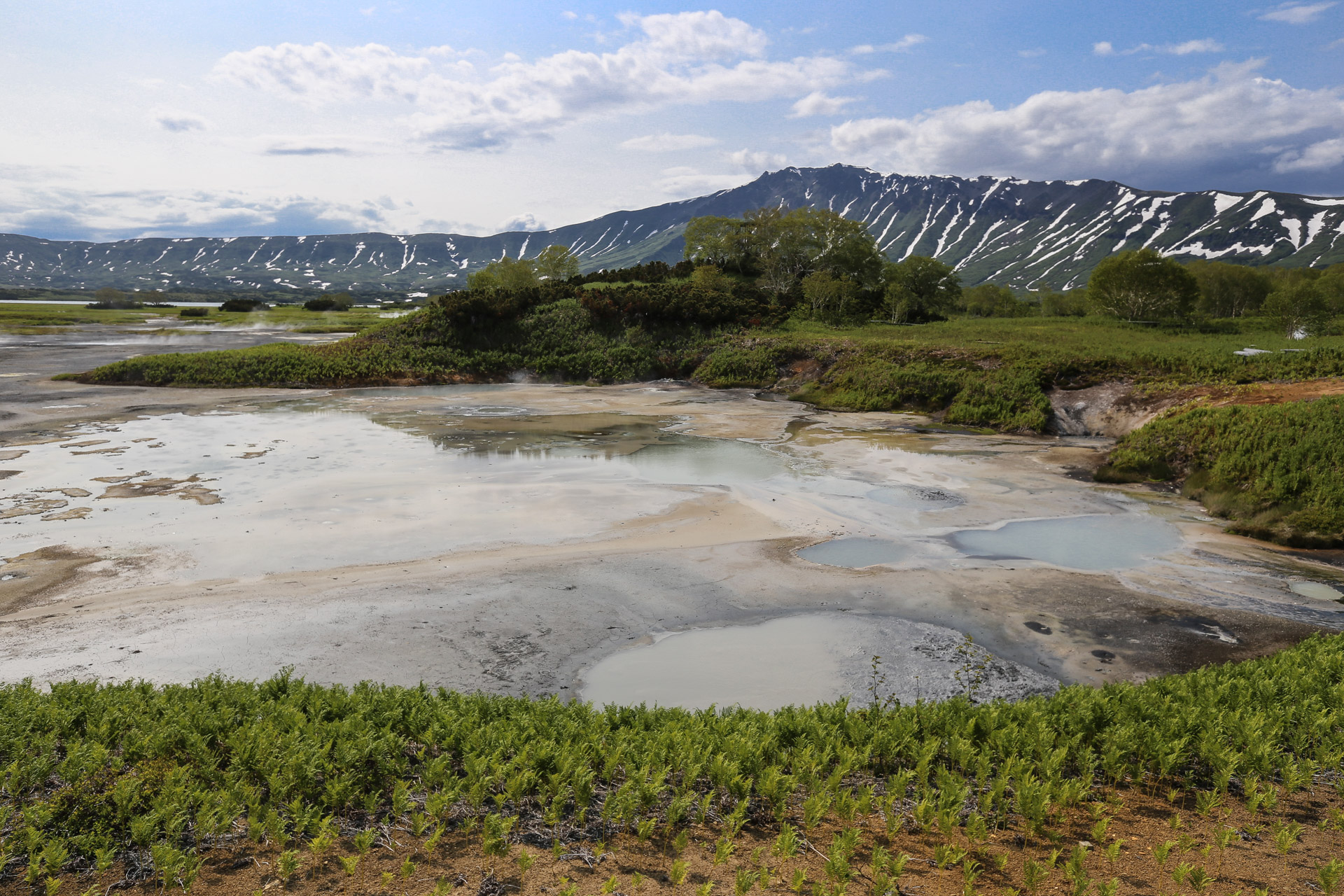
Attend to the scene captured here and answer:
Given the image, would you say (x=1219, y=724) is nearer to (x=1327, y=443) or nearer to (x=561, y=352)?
(x=1327, y=443)

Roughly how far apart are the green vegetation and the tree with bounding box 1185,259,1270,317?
247 feet

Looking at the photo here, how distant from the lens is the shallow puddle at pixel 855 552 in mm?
14258

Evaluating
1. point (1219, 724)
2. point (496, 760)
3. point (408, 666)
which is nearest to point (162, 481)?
point (408, 666)

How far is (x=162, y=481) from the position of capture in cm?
1931

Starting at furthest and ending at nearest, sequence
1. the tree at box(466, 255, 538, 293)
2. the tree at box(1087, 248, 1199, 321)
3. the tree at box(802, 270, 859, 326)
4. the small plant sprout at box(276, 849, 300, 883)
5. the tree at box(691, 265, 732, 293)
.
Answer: the tree at box(466, 255, 538, 293)
the tree at box(691, 265, 732, 293)
the tree at box(802, 270, 859, 326)
the tree at box(1087, 248, 1199, 321)
the small plant sprout at box(276, 849, 300, 883)

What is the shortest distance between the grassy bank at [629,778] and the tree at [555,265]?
76.6 m

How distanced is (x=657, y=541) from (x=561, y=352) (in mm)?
38727

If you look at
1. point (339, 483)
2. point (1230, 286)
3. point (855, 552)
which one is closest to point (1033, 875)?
point (855, 552)

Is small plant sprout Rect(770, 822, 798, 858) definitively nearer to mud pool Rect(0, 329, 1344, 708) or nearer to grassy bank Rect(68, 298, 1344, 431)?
mud pool Rect(0, 329, 1344, 708)

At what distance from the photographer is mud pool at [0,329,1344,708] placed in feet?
33.2

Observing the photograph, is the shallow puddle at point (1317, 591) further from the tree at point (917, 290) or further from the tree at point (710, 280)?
the tree at point (917, 290)

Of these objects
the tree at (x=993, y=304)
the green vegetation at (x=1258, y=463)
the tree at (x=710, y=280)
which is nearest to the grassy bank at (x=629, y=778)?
the green vegetation at (x=1258, y=463)

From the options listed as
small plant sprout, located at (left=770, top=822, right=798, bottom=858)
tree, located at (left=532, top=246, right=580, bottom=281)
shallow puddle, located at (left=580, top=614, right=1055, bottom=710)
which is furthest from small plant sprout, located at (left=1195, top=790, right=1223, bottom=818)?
tree, located at (left=532, top=246, right=580, bottom=281)

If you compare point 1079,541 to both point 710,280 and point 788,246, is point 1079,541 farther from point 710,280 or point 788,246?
point 788,246
